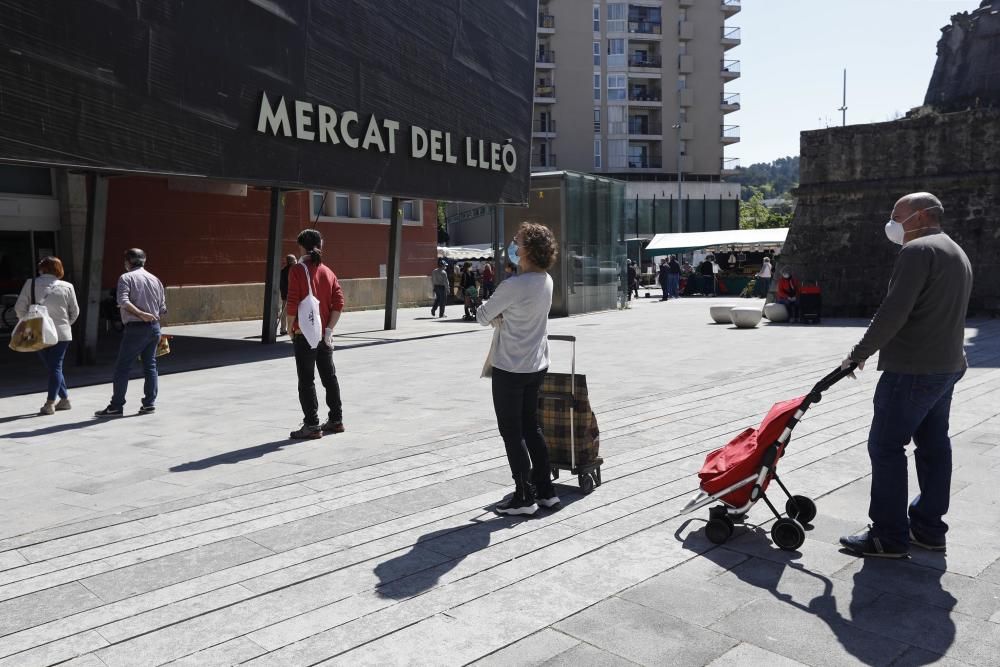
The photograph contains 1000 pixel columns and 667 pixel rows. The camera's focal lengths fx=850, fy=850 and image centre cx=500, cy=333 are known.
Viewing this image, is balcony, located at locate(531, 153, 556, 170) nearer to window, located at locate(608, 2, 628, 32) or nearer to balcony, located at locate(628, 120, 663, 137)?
balcony, located at locate(628, 120, 663, 137)

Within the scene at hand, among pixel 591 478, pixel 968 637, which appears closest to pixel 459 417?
pixel 591 478

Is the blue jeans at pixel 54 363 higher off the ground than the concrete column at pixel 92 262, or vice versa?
the concrete column at pixel 92 262

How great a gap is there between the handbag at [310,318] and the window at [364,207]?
20.7 metres

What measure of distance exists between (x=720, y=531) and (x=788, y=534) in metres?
0.36

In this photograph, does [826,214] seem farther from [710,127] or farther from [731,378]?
[710,127]

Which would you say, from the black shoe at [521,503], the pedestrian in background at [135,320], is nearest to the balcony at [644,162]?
the pedestrian in background at [135,320]

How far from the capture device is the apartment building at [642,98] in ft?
222

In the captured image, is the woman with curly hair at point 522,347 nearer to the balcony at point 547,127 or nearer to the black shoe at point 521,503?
the black shoe at point 521,503

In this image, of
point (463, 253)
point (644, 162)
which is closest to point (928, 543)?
point (463, 253)

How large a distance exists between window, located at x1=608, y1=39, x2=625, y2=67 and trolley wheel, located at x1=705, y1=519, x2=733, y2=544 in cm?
6881

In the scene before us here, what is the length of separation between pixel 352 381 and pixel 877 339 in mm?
8500

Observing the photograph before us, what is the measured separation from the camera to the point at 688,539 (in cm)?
484

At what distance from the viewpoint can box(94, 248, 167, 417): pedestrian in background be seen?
8.98 metres

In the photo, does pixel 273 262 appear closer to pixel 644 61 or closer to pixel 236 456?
pixel 236 456
